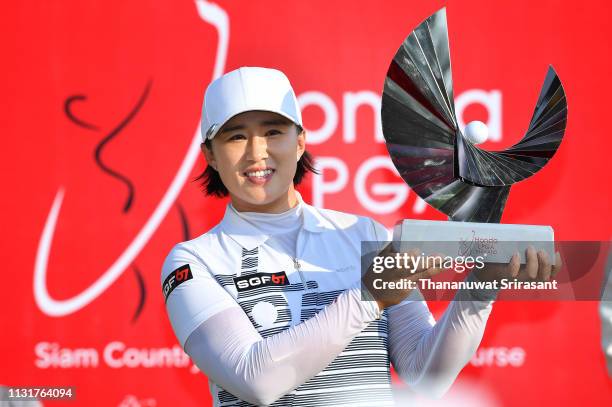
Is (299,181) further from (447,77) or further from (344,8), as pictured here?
(344,8)

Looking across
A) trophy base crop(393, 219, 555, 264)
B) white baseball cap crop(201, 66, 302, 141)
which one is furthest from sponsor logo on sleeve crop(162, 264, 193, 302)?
trophy base crop(393, 219, 555, 264)

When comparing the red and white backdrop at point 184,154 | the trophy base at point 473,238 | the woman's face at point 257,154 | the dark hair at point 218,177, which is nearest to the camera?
the trophy base at point 473,238

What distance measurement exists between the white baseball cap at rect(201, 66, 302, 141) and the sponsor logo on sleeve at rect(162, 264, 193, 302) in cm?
26

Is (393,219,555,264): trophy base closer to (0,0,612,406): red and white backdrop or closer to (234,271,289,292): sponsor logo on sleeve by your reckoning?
(234,271,289,292): sponsor logo on sleeve

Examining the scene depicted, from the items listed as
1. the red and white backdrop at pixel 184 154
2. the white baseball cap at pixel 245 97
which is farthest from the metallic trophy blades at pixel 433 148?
the red and white backdrop at pixel 184 154

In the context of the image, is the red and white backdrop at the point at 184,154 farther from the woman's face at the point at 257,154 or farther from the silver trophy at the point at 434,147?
the silver trophy at the point at 434,147

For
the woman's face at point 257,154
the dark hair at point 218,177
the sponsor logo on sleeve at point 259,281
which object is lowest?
Answer: the sponsor logo on sleeve at point 259,281

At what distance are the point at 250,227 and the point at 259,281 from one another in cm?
14

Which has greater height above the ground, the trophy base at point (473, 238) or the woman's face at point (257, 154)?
the woman's face at point (257, 154)

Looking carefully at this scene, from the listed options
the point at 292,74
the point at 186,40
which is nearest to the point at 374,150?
the point at 292,74

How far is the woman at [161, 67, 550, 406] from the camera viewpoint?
4.65 ft

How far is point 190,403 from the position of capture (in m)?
3.16

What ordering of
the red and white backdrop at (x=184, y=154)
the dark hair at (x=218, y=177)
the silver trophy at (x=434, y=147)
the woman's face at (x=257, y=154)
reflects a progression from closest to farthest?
the silver trophy at (x=434, y=147), the woman's face at (x=257, y=154), the dark hair at (x=218, y=177), the red and white backdrop at (x=184, y=154)

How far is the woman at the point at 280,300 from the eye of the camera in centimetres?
142
